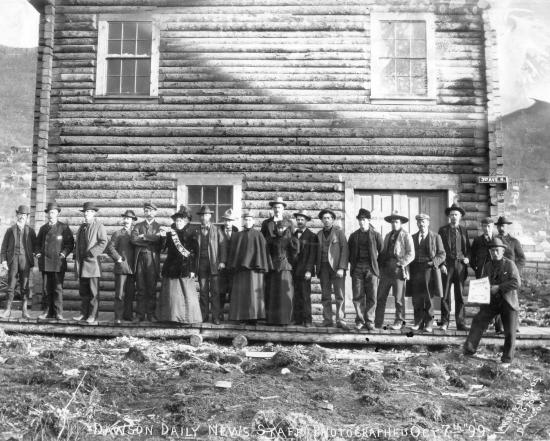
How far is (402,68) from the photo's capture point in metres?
12.2

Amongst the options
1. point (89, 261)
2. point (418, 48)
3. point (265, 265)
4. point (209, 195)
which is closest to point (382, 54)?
point (418, 48)

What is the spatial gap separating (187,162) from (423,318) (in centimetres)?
518

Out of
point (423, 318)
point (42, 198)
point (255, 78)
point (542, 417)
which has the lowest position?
point (542, 417)

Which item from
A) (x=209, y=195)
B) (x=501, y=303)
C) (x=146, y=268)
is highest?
(x=209, y=195)

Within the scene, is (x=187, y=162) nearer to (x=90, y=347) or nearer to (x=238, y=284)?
(x=238, y=284)

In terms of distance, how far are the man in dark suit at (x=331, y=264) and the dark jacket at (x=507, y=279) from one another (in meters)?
2.17

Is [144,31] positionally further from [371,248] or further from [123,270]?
[371,248]

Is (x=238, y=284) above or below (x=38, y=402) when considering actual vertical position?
above

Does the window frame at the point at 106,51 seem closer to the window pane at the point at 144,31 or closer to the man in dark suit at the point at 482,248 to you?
the window pane at the point at 144,31

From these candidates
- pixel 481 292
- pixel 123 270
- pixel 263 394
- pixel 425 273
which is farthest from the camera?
pixel 123 270

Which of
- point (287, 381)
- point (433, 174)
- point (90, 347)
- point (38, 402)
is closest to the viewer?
point (38, 402)

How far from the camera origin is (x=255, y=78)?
39.8ft

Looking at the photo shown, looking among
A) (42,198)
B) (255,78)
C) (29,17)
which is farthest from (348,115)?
(29,17)

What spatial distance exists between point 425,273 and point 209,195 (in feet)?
14.3
